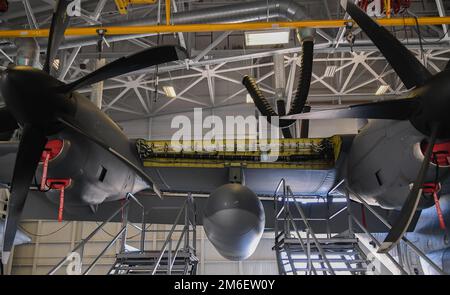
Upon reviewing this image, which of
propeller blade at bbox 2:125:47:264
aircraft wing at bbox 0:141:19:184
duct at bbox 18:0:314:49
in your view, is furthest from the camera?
duct at bbox 18:0:314:49

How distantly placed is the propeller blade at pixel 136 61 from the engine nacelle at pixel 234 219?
3099mm

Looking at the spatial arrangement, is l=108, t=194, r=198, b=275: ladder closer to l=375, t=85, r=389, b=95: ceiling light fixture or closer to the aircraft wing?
the aircraft wing

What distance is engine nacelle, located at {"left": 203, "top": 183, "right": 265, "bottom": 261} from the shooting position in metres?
7.84

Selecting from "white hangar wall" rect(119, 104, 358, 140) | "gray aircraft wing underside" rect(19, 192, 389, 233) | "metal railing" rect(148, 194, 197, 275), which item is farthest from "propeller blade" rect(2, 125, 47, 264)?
"white hangar wall" rect(119, 104, 358, 140)

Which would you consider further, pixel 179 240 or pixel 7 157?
pixel 179 240

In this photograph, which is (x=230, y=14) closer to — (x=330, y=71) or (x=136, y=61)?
(x=136, y=61)

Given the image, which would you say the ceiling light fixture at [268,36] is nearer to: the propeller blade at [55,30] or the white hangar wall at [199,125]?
the propeller blade at [55,30]

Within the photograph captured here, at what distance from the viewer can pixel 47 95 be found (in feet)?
20.4

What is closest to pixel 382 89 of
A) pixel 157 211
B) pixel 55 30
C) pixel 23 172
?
pixel 157 211

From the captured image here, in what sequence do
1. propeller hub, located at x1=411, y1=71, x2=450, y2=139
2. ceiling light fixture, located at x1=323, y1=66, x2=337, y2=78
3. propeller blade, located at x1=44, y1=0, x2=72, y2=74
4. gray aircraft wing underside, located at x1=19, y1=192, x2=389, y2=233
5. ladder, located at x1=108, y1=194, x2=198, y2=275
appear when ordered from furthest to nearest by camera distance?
Answer: ceiling light fixture, located at x1=323, y1=66, x2=337, y2=78 < gray aircraft wing underside, located at x1=19, y1=192, x2=389, y2=233 < ladder, located at x1=108, y1=194, x2=198, y2=275 < propeller blade, located at x1=44, y1=0, x2=72, y2=74 < propeller hub, located at x1=411, y1=71, x2=450, y2=139

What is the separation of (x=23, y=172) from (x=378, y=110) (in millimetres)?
6073

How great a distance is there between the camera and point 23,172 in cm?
649

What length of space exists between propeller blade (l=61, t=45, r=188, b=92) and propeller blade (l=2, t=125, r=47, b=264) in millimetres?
925

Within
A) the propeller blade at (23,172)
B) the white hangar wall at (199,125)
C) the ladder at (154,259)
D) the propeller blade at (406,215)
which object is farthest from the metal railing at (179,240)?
the white hangar wall at (199,125)
